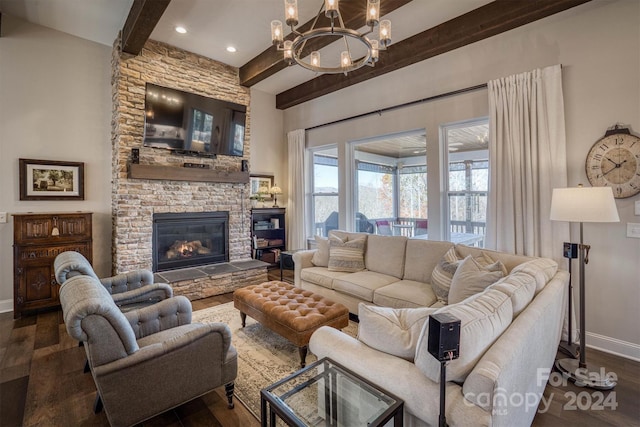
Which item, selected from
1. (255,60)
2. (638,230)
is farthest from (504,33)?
(255,60)

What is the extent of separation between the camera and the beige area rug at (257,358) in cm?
229

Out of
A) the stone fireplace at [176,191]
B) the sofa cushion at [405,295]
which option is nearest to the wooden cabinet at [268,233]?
the stone fireplace at [176,191]

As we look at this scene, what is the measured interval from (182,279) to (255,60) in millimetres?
3590

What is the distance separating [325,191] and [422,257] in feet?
9.00

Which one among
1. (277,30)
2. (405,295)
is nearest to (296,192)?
(405,295)

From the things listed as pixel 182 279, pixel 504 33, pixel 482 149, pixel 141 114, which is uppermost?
pixel 504 33

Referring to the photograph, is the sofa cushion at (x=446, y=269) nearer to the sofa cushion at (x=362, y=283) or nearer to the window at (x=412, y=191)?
the sofa cushion at (x=362, y=283)

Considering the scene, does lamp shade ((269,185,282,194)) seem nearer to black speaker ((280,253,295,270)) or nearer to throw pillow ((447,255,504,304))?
black speaker ((280,253,295,270))

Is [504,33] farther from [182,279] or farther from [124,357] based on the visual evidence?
[182,279]

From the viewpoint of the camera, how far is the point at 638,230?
266 centimetres

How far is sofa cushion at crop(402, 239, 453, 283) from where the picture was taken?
3.34 m

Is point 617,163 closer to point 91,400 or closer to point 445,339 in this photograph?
point 445,339

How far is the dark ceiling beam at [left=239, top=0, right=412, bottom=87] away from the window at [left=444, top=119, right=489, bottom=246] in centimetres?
174

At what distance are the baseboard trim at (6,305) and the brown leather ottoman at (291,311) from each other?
3.15 m
